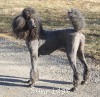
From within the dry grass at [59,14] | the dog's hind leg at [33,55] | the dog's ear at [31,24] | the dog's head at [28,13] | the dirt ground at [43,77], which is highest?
the dog's head at [28,13]

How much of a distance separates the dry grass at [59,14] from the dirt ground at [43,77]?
1438 mm

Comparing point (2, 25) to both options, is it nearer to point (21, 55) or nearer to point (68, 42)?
point (21, 55)

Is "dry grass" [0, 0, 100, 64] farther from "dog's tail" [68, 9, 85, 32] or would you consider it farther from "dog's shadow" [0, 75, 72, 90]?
"dog's tail" [68, 9, 85, 32]

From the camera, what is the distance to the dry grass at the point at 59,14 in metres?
12.3

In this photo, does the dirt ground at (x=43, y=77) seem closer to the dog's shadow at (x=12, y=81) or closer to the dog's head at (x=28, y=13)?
the dog's shadow at (x=12, y=81)

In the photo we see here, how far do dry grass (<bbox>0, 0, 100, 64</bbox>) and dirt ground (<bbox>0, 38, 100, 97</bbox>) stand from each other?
1.44 m

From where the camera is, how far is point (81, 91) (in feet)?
23.6

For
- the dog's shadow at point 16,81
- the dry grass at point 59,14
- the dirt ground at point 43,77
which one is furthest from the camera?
the dry grass at point 59,14

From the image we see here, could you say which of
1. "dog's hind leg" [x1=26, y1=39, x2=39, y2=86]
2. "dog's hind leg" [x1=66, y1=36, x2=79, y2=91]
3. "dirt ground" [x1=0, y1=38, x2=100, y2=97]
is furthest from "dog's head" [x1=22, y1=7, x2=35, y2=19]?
"dirt ground" [x1=0, y1=38, x2=100, y2=97]

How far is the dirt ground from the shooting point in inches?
281

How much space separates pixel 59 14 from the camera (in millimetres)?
19000

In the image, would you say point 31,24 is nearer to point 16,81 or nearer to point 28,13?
point 28,13

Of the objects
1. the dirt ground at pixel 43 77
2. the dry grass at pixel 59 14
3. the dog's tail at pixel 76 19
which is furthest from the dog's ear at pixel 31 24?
the dry grass at pixel 59 14

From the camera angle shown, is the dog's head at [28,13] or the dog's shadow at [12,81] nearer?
the dog's head at [28,13]
